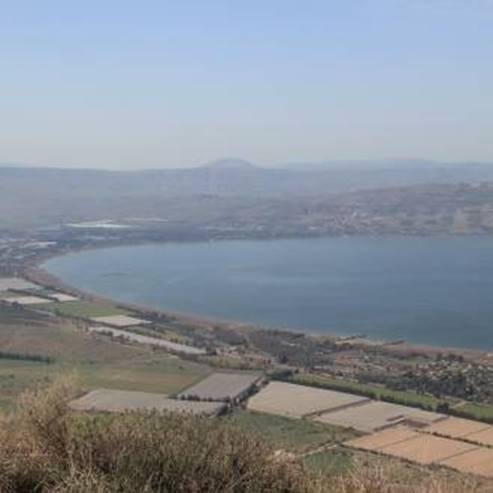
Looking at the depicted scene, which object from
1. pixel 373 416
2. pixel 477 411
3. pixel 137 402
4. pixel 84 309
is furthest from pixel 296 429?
pixel 84 309

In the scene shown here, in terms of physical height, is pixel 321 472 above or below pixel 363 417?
above

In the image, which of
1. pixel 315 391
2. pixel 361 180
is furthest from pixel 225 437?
pixel 361 180

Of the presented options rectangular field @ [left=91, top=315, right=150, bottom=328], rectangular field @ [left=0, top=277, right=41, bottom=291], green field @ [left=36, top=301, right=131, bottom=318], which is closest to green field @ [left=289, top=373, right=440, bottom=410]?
rectangular field @ [left=91, top=315, right=150, bottom=328]

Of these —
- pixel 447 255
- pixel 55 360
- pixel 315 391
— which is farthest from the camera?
pixel 447 255

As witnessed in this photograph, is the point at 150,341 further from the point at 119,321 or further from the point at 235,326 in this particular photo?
the point at 235,326

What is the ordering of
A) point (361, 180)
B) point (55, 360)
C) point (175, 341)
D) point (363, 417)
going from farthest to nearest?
point (361, 180)
point (175, 341)
point (55, 360)
point (363, 417)

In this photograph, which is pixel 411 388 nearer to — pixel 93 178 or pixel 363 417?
pixel 363 417
